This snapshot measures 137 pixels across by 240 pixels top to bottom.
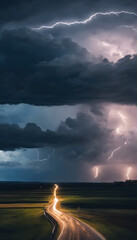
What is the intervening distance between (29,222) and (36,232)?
12.3m

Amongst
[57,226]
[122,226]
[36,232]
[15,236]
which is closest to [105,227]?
[122,226]

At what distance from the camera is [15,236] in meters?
49.7

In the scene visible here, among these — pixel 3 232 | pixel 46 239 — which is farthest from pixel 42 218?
pixel 46 239

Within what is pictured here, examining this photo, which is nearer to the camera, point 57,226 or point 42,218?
point 57,226

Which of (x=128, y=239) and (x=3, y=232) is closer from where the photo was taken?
(x=128, y=239)

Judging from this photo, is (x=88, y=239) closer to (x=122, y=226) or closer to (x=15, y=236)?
(x=15, y=236)

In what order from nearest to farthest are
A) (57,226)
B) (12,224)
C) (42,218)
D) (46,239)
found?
(46,239) → (57,226) → (12,224) → (42,218)

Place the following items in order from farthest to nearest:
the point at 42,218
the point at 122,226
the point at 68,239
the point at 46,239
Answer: the point at 42,218 → the point at 122,226 → the point at 46,239 → the point at 68,239

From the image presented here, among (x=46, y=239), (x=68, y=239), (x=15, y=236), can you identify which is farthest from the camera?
(x=15, y=236)

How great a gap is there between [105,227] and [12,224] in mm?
17939

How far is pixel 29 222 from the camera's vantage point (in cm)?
6412

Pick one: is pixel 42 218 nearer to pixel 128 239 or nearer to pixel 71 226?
pixel 71 226

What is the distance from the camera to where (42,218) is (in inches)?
2744

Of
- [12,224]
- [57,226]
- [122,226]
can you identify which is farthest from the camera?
[12,224]
